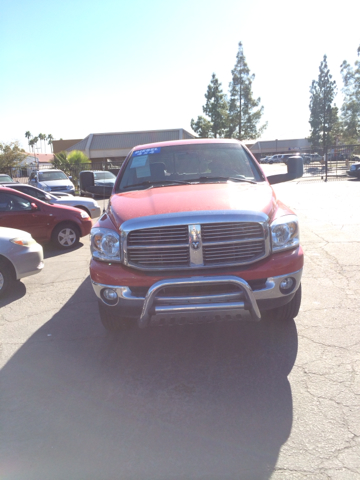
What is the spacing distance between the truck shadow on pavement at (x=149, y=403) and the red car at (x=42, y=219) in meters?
4.67

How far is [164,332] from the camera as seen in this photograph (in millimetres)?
4465

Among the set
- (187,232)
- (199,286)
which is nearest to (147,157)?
(187,232)

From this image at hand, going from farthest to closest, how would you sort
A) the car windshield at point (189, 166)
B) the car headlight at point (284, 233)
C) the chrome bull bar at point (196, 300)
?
the car windshield at point (189, 166) < the car headlight at point (284, 233) < the chrome bull bar at point (196, 300)

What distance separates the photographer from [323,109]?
59500mm

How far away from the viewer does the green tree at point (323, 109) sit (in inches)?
2271

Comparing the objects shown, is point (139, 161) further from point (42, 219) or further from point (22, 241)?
point (42, 219)

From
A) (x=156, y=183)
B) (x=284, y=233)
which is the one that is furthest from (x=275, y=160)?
(x=284, y=233)

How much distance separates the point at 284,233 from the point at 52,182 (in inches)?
696

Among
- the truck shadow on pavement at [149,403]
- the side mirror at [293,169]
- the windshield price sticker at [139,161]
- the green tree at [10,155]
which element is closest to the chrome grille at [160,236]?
the truck shadow on pavement at [149,403]

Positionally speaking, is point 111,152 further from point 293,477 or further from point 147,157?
point 293,477

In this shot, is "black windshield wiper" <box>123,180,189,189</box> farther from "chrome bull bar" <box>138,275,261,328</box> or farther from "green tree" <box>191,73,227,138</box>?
"green tree" <box>191,73,227,138</box>

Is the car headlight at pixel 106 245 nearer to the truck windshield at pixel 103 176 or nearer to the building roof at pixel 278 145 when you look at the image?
the truck windshield at pixel 103 176

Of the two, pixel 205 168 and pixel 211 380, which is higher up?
pixel 205 168

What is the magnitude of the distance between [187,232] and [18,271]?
11.3 feet
